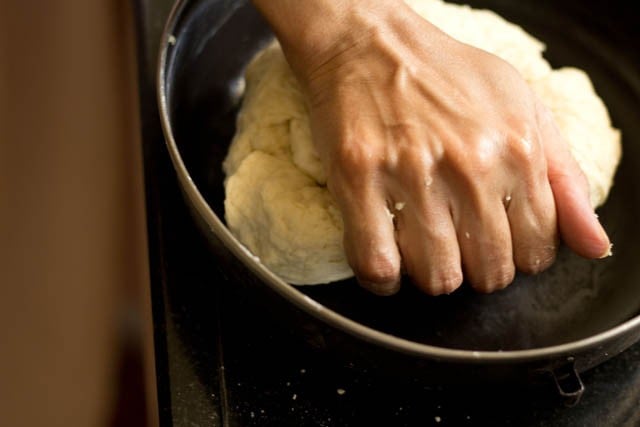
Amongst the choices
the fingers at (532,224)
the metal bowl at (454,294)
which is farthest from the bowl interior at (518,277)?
the fingers at (532,224)

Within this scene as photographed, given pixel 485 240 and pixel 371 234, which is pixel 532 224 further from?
pixel 371 234

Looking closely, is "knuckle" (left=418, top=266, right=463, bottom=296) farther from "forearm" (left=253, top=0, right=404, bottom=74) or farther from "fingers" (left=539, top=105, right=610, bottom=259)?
"forearm" (left=253, top=0, right=404, bottom=74)

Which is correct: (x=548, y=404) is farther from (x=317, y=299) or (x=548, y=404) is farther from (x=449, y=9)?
(x=449, y=9)

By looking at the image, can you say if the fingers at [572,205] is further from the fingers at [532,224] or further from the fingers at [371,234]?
the fingers at [371,234]

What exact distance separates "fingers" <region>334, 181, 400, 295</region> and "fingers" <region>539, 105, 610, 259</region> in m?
0.16

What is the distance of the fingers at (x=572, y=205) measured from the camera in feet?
2.06

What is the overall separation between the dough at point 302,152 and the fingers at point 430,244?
0.08 meters

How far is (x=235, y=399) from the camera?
64 centimetres

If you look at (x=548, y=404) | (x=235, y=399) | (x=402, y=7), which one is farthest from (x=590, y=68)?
(x=235, y=399)

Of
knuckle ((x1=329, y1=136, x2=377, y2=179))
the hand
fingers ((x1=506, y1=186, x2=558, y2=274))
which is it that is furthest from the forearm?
fingers ((x1=506, y1=186, x2=558, y2=274))

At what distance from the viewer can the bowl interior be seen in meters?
0.71

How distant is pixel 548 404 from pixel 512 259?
14 centimetres

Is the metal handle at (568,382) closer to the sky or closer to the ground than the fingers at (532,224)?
closer to the ground

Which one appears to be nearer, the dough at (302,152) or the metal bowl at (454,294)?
the metal bowl at (454,294)
